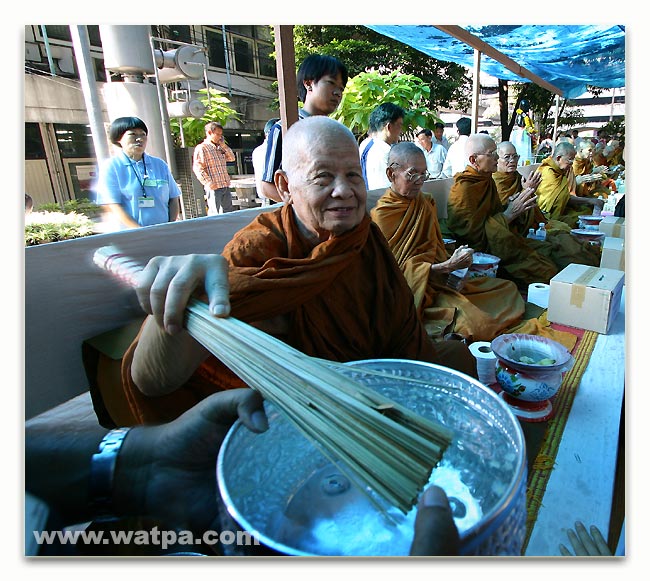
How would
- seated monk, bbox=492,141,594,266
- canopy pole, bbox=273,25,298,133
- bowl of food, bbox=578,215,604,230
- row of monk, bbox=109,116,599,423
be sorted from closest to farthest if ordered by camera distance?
1. row of monk, bbox=109,116,599,423
2. canopy pole, bbox=273,25,298,133
3. seated monk, bbox=492,141,594,266
4. bowl of food, bbox=578,215,604,230

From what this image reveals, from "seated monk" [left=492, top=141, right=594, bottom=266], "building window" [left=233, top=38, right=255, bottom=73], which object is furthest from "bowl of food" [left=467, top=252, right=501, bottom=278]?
"building window" [left=233, top=38, right=255, bottom=73]

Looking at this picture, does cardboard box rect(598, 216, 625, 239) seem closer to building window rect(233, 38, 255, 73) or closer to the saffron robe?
the saffron robe

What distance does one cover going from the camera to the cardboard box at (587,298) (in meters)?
2.30

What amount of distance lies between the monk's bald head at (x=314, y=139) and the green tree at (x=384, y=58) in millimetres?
2291

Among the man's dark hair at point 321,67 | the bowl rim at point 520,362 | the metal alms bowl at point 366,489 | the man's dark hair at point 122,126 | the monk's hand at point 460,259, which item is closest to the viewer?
the metal alms bowl at point 366,489

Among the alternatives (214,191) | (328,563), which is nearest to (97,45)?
(328,563)

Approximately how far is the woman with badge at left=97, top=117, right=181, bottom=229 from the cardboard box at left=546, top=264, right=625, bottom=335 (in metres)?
2.28

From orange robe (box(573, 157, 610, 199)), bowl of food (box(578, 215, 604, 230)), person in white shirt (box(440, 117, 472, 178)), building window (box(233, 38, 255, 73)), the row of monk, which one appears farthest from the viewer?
orange robe (box(573, 157, 610, 199))

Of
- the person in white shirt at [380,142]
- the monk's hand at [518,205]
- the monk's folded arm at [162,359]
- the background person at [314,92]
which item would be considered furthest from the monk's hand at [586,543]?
the monk's hand at [518,205]

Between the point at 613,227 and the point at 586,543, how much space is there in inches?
143

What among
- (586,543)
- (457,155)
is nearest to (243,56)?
(586,543)

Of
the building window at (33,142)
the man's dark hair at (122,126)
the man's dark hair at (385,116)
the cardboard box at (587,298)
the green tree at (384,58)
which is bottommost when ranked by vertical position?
the cardboard box at (587,298)

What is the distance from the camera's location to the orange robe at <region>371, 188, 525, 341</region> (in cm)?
238

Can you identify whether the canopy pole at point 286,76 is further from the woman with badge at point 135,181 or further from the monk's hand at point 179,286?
the monk's hand at point 179,286
